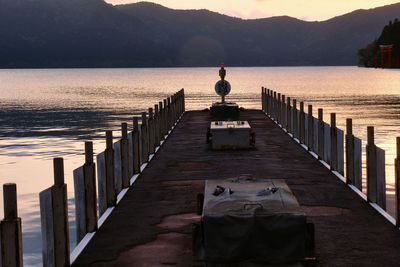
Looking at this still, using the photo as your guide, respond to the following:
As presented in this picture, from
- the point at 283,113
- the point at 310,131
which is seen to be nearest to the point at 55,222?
the point at 310,131

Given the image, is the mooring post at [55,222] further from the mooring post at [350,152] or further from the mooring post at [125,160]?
the mooring post at [350,152]

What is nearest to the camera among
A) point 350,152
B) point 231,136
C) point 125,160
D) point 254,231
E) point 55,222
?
point 254,231

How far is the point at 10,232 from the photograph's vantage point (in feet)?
24.9

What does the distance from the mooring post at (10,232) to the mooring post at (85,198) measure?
3.04 meters

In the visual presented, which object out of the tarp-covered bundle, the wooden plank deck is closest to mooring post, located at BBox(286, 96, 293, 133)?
the wooden plank deck

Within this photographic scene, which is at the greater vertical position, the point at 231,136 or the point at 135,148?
the point at 135,148

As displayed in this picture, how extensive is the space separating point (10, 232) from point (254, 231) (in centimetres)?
315

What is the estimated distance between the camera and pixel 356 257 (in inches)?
378

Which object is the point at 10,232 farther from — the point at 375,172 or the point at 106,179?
the point at 375,172

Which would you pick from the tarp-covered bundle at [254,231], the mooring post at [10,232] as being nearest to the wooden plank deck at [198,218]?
the tarp-covered bundle at [254,231]

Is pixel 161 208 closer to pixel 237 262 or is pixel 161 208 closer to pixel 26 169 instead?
pixel 237 262

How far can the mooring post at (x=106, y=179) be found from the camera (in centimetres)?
1260

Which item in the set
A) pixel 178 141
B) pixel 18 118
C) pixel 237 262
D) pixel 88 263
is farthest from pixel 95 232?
pixel 18 118

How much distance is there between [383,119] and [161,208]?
46.1 metres
